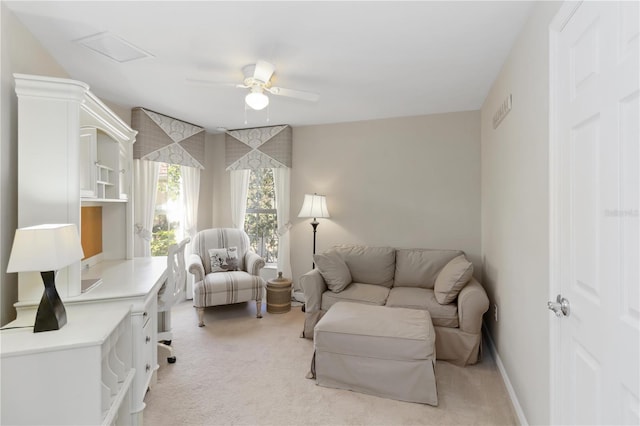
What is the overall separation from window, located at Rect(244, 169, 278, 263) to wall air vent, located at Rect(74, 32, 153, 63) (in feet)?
8.12

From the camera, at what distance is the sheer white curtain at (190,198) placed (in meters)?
4.50

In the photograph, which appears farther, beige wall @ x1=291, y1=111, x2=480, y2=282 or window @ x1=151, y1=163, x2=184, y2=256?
window @ x1=151, y1=163, x2=184, y2=256

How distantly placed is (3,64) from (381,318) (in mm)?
2972

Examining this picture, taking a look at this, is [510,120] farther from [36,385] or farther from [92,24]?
[36,385]

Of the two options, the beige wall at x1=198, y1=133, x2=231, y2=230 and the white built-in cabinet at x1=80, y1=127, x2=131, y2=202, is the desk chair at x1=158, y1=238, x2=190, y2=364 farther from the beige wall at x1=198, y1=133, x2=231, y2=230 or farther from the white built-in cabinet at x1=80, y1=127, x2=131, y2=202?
the beige wall at x1=198, y1=133, x2=231, y2=230

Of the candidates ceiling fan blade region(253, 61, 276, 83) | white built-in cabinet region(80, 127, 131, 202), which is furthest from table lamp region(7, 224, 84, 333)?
ceiling fan blade region(253, 61, 276, 83)

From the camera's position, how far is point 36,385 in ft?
4.60

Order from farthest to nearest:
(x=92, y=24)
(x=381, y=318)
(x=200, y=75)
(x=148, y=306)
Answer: (x=200, y=75)
(x=381, y=318)
(x=148, y=306)
(x=92, y=24)

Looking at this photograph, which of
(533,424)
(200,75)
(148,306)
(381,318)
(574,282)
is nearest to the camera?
(574,282)

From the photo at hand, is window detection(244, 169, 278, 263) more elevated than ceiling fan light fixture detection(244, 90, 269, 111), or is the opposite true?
ceiling fan light fixture detection(244, 90, 269, 111)

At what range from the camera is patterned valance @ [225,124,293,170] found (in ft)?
14.5

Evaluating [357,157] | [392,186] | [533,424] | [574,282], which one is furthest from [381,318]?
[357,157]

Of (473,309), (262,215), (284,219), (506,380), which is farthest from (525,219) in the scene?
(262,215)

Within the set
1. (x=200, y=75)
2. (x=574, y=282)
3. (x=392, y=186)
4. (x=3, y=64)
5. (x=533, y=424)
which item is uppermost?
(x=200, y=75)
